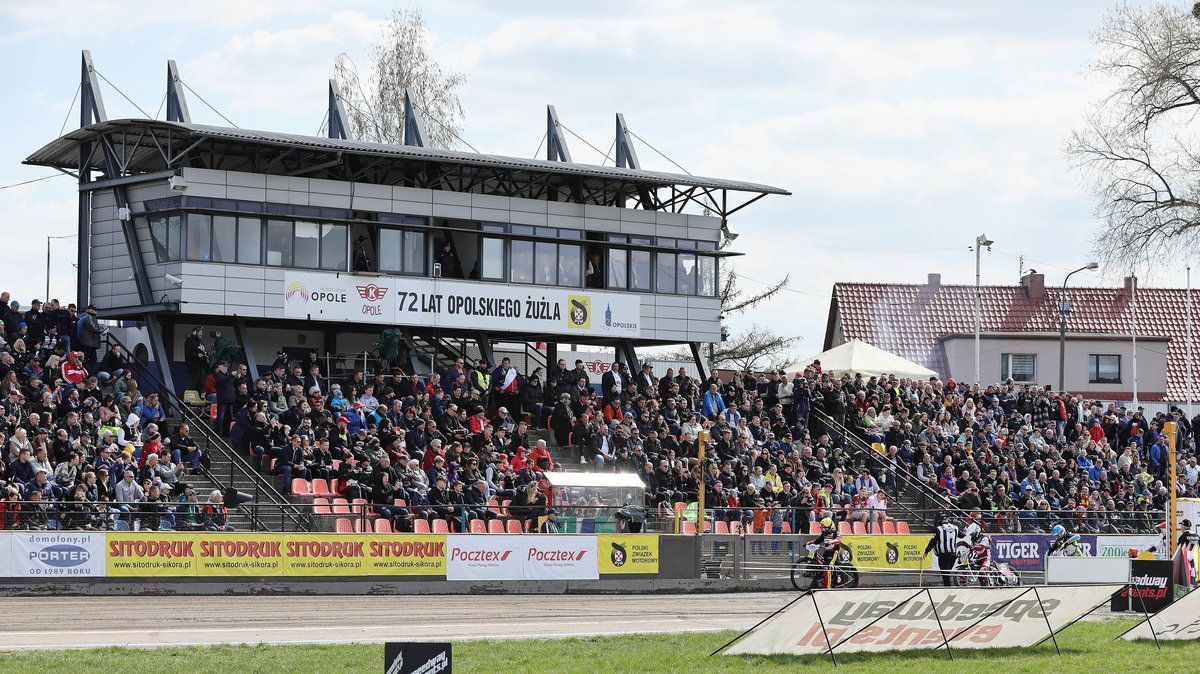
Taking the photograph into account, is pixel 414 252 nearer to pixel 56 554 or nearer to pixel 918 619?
pixel 56 554

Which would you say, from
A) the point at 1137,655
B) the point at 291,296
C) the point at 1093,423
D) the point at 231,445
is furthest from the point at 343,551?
the point at 1093,423

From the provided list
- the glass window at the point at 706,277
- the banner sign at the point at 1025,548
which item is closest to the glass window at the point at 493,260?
the glass window at the point at 706,277

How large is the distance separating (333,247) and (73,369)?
8374mm

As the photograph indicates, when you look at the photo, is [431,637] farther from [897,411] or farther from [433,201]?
[897,411]

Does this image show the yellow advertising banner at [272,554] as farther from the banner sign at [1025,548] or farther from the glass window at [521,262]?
the banner sign at [1025,548]

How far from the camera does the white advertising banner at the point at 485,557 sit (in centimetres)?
2795

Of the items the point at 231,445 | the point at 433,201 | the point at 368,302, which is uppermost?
the point at 433,201

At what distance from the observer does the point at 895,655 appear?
17453 mm

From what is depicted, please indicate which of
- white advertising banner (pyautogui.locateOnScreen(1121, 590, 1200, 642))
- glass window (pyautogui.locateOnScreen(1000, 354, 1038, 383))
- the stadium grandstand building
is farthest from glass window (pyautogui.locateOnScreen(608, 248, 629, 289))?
glass window (pyautogui.locateOnScreen(1000, 354, 1038, 383))

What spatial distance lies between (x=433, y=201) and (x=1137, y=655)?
2320 cm

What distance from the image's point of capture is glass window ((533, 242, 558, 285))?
39.1 metres

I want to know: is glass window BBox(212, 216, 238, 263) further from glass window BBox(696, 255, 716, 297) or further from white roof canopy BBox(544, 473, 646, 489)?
glass window BBox(696, 255, 716, 297)

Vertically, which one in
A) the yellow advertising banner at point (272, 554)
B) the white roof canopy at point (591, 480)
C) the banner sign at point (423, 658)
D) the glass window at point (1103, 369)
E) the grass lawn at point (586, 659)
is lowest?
the grass lawn at point (586, 659)

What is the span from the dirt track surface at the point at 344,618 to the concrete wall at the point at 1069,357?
38.4m
